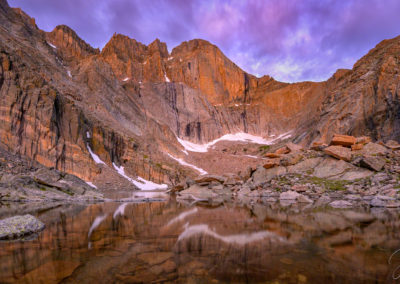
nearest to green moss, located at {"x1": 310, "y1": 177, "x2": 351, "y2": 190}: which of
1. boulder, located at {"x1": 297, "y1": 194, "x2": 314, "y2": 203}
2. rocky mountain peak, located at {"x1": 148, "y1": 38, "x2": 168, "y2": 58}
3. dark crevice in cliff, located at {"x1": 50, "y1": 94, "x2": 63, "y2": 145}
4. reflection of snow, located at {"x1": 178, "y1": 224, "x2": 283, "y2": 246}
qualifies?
boulder, located at {"x1": 297, "y1": 194, "x2": 314, "y2": 203}

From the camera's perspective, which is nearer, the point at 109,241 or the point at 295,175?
the point at 109,241

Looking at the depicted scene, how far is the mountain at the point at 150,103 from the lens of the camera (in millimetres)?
42938

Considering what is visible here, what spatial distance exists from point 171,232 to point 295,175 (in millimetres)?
19114

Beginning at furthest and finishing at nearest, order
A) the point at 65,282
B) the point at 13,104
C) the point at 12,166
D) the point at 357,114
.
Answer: the point at 357,114
the point at 13,104
the point at 12,166
the point at 65,282

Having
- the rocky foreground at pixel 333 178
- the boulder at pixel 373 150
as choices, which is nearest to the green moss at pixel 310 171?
the rocky foreground at pixel 333 178

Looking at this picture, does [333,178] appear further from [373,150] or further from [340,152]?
[373,150]

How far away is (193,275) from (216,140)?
408ft

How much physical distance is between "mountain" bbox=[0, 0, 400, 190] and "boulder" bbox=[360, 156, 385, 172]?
24.8 metres

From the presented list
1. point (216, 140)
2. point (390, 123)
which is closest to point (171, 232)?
point (390, 123)

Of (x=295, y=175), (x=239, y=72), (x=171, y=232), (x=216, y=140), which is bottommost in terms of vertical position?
(x=171, y=232)

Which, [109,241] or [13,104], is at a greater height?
[13,104]

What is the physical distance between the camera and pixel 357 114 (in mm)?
55531

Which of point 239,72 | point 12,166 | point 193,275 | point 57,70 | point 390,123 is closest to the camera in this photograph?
point 193,275

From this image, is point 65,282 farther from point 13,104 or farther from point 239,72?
point 239,72
